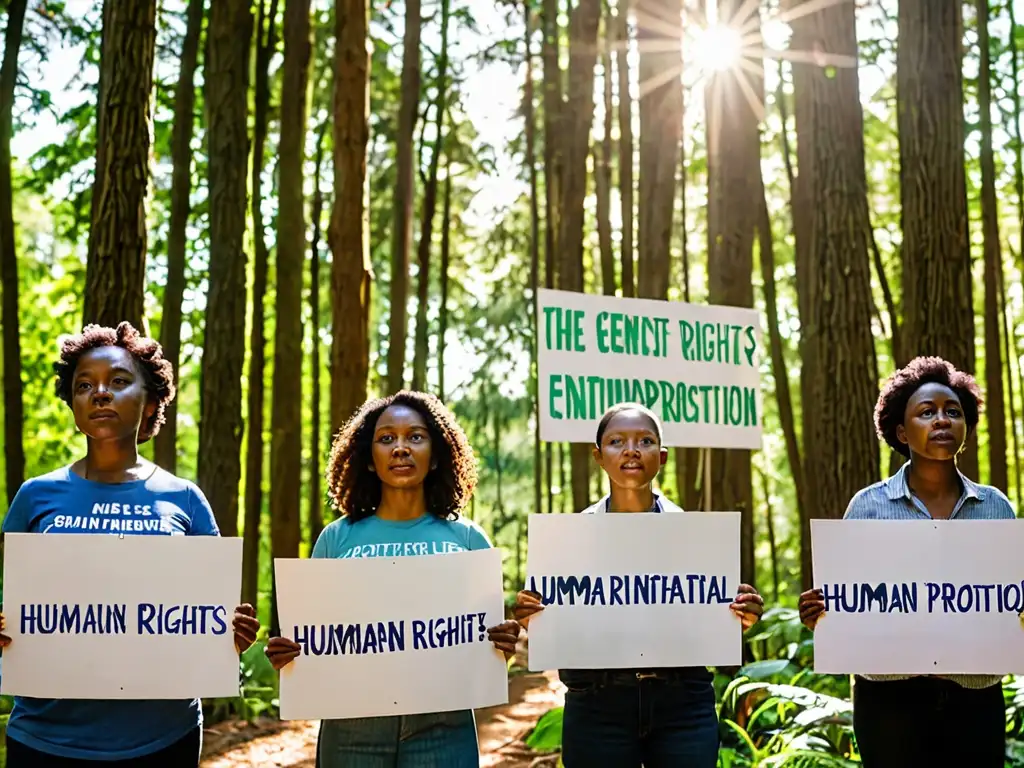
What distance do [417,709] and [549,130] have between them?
465 inches

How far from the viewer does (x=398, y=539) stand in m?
3.43

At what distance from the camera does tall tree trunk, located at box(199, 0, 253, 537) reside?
8.18 m

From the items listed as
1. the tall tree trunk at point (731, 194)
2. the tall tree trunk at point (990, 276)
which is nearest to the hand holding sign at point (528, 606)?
the tall tree trunk at point (731, 194)

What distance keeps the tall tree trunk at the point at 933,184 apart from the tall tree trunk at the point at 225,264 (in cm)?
500

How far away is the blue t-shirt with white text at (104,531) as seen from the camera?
304cm

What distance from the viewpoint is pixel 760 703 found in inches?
257

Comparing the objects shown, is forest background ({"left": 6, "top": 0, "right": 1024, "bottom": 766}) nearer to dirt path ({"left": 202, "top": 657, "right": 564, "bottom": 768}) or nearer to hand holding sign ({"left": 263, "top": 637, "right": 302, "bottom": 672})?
dirt path ({"left": 202, "top": 657, "right": 564, "bottom": 768})

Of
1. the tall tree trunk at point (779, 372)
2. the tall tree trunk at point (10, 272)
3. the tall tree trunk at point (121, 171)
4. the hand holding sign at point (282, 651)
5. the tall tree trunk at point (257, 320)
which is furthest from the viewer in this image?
the tall tree trunk at point (257, 320)

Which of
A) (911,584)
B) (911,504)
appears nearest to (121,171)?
(911,504)

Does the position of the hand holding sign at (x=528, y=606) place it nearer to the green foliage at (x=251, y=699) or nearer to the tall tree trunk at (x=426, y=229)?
the green foliage at (x=251, y=699)

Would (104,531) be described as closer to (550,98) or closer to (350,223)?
(350,223)

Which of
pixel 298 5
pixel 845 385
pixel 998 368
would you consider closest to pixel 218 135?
pixel 298 5

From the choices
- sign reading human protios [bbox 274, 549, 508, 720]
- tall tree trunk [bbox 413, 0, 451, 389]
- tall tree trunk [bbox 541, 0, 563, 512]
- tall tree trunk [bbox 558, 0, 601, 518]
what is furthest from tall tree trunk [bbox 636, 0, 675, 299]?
sign reading human protios [bbox 274, 549, 508, 720]

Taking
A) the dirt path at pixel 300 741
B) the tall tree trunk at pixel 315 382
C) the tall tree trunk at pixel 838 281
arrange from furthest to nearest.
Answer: the tall tree trunk at pixel 315 382 < the dirt path at pixel 300 741 < the tall tree trunk at pixel 838 281
